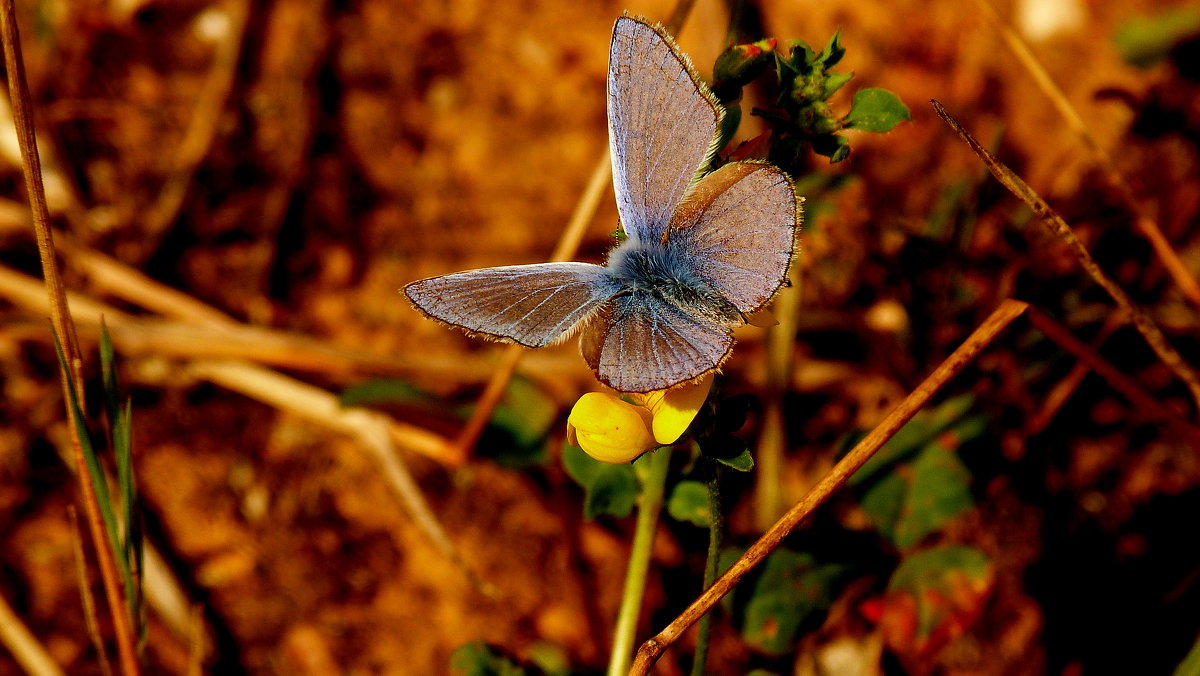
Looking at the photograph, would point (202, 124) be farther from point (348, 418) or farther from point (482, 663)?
point (482, 663)

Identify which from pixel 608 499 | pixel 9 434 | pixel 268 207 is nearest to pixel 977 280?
pixel 608 499

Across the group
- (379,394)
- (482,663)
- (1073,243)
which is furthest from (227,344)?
(1073,243)

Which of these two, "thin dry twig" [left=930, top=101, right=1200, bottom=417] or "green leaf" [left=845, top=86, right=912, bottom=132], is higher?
"green leaf" [left=845, top=86, right=912, bottom=132]

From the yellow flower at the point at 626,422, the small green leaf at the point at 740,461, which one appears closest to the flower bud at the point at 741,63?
the yellow flower at the point at 626,422

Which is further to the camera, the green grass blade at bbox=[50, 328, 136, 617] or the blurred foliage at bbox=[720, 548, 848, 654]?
the blurred foliage at bbox=[720, 548, 848, 654]

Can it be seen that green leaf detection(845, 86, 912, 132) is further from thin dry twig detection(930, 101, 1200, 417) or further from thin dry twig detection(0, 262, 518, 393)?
thin dry twig detection(0, 262, 518, 393)

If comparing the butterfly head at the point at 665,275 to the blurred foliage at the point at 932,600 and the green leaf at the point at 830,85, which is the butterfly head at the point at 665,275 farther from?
the blurred foliage at the point at 932,600

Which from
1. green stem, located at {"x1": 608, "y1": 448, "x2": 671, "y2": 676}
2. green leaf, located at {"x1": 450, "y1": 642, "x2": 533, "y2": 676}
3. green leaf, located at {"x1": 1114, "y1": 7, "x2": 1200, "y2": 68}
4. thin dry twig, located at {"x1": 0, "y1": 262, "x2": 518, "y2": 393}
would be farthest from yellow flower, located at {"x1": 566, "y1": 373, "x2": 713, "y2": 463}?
green leaf, located at {"x1": 1114, "y1": 7, "x2": 1200, "y2": 68}
